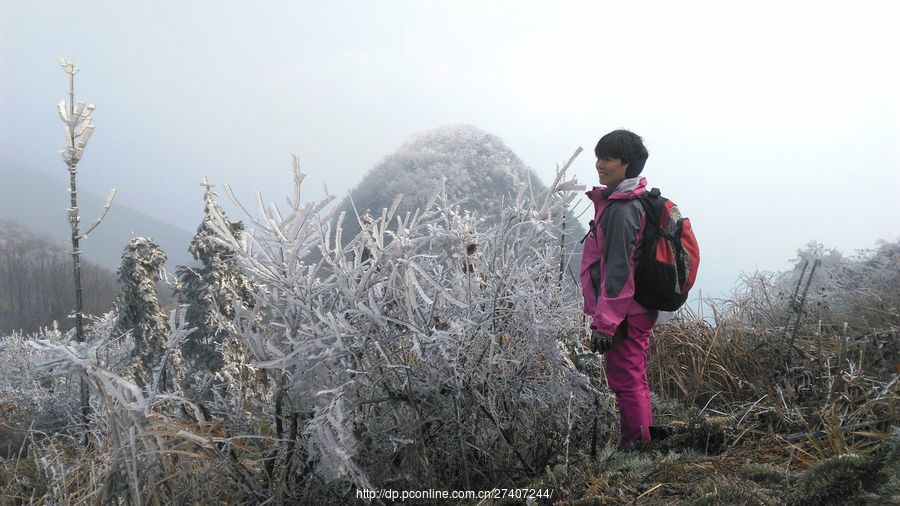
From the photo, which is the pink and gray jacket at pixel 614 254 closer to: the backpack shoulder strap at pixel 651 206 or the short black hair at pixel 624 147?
the backpack shoulder strap at pixel 651 206

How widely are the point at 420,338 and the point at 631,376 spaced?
4.89 ft

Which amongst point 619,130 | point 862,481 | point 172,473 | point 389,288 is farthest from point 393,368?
point 619,130

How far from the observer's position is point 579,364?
2.96 m

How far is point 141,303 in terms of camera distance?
24.2 feet

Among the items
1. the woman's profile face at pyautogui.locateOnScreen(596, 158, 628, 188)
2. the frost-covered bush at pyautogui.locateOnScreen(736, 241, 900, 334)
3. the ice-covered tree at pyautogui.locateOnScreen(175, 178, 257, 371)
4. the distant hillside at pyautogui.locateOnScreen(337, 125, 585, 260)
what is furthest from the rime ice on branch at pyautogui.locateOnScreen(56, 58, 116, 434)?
the frost-covered bush at pyautogui.locateOnScreen(736, 241, 900, 334)

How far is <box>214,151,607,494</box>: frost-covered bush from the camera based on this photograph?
8.00 ft

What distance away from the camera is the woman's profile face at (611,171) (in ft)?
11.6

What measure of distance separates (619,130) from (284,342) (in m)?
2.18

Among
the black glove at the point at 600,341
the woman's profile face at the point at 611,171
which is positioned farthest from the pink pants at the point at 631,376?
the woman's profile face at the point at 611,171

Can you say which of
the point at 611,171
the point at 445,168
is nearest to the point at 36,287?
the point at 445,168

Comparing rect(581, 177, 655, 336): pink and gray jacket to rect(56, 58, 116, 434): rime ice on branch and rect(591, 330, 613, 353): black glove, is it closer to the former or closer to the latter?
rect(591, 330, 613, 353): black glove

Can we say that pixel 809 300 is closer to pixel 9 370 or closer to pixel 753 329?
pixel 753 329

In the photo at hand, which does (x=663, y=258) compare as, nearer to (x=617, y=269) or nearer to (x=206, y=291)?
(x=617, y=269)

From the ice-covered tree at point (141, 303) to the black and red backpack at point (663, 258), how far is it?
5.92 metres
